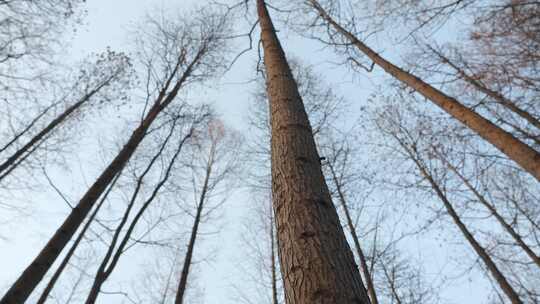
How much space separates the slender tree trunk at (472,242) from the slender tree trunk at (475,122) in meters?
4.18

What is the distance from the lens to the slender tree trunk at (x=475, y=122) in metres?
2.98

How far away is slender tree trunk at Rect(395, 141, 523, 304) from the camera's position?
18.9 feet

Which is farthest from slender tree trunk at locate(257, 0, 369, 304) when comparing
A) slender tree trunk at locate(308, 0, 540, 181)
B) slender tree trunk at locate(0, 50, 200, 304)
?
slender tree trunk at locate(0, 50, 200, 304)

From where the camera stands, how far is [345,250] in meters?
1.24

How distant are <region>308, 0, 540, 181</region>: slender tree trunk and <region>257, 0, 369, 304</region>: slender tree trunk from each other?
2.68m

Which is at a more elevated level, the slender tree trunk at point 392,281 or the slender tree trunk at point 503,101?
the slender tree trunk at point 503,101

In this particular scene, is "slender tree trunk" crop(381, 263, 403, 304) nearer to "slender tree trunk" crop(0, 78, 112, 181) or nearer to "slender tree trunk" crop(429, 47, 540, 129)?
"slender tree trunk" crop(429, 47, 540, 129)

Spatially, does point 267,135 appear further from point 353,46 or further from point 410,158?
point 410,158

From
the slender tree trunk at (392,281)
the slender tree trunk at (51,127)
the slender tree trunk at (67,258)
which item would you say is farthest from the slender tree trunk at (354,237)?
the slender tree trunk at (51,127)

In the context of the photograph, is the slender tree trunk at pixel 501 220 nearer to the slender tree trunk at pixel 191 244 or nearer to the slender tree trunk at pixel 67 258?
the slender tree trunk at pixel 191 244

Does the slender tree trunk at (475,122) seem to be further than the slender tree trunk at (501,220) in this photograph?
No

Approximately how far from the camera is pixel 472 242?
6582 mm

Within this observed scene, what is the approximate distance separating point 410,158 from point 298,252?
27.3 feet

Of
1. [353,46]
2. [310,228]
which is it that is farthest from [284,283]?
[353,46]
